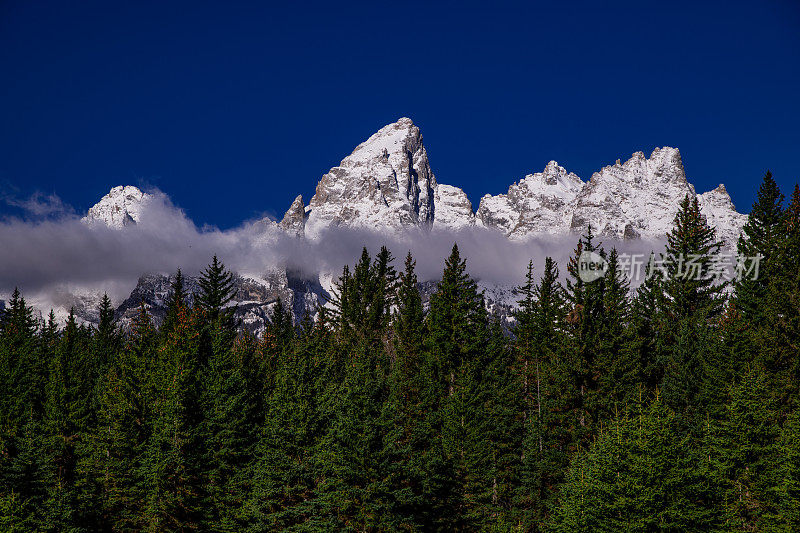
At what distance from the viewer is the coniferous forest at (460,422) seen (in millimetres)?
34531

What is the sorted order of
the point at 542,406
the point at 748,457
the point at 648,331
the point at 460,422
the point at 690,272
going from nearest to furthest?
the point at 748,457 → the point at 460,422 → the point at 542,406 → the point at 690,272 → the point at 648,331

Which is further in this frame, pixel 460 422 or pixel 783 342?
pixel 460 422

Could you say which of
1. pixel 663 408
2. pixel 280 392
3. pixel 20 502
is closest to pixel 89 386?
pixel 20 502

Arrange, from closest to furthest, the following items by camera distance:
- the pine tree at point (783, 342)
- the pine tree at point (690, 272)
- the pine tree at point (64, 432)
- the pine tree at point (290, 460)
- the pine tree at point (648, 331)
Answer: the pine tree at point (290, 460) → the pine tree at point (783, 342) → the pine tree at point (64, 432) → the pine tree at point (648, 331) → the pine tree at point (690, 272)

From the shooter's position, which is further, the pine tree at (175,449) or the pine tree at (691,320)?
the pine tree at (691,320)

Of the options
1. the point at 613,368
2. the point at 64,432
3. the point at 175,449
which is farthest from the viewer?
the point at 64,432

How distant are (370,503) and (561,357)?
23.6 meters

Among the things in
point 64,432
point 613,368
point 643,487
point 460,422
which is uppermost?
point 613,368

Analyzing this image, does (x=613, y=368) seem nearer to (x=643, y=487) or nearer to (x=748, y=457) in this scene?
(x=748, y=457)

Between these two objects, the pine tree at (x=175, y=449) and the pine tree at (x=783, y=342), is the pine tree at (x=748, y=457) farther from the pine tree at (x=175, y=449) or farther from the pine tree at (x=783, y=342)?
the pine tree at (x=175, y=449)

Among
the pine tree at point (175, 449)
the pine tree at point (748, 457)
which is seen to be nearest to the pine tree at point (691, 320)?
the pine tree at point (748, 457)

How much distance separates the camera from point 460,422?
170ft

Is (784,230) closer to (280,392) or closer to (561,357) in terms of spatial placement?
(561,357)

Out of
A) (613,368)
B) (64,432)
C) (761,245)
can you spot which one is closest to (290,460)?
(613,368)
